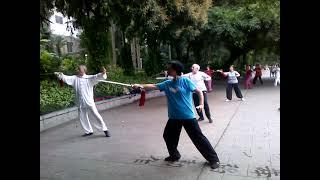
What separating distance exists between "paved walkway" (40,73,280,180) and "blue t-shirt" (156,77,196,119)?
83 centimetres

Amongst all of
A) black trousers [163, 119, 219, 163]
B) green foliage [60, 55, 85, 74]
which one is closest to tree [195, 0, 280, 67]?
green foliage [60, 55, 85, 74]

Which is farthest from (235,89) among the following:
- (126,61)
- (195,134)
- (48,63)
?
(195,134)

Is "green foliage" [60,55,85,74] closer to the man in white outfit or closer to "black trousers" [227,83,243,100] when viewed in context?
"black trousers" [227,83,243,100]

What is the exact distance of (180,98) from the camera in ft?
22.3

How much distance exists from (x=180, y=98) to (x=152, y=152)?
5.18ft

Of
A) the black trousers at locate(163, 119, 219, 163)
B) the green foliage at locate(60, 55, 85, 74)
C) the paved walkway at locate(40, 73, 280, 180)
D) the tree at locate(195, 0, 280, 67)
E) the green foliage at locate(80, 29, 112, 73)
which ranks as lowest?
the paved walkway at locate(40, 73, 280, 180)

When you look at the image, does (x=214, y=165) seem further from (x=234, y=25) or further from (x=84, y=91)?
(x=234, y=25)

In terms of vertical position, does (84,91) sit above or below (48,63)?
below

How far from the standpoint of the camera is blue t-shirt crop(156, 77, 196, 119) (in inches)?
266

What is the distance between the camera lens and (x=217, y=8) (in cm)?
2736
